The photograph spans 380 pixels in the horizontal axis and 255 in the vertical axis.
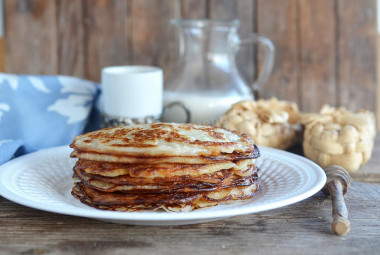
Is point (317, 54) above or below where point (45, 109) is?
above

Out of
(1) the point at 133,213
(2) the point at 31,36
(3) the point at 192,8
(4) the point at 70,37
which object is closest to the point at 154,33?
(3) the point at 192,8

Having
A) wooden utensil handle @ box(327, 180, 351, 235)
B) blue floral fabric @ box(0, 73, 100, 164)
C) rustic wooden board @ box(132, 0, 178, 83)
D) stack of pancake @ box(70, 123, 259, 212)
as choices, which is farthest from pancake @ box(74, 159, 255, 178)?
rustic wooden board @ box(132, 0, 178, 83)

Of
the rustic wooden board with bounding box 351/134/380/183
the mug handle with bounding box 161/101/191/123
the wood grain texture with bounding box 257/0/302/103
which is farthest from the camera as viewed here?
the wood grain texture with bounding box 257/0/302/103

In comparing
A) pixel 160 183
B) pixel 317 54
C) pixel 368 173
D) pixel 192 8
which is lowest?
pixel 368 173

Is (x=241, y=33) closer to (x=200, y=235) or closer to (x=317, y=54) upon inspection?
(x=317, y=54)

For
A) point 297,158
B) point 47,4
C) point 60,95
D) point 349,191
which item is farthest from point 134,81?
point 47,4

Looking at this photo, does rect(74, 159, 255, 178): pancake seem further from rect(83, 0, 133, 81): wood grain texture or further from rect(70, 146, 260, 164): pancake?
rect(83, 0, 133, 81): wood grain texture
